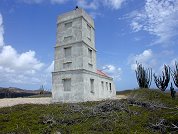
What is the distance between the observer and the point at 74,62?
72.0 ft

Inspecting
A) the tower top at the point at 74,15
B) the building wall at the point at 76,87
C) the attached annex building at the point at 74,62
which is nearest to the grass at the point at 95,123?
the building wall at the point at 76,87

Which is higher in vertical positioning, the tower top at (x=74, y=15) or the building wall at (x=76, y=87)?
the tower top at (x=74, y=15)

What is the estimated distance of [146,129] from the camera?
8.56 metres

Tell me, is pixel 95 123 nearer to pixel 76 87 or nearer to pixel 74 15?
pixel 76 87

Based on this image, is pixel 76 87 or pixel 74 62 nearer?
pixel 76 87

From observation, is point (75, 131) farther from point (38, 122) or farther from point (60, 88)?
point (60, 88)

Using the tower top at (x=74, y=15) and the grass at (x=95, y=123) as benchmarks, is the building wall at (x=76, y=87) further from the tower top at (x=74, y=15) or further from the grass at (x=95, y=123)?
the grass at (x=95, y=123)

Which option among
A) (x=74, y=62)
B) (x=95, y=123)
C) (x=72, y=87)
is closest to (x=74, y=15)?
(x=74, y=62)

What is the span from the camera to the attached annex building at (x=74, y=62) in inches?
830

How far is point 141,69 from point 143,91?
221 inches

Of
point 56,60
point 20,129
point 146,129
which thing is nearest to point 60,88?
point 56,60

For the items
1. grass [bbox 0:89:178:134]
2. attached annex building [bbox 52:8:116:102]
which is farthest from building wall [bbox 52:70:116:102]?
grass [bbox 0:89:178:134]

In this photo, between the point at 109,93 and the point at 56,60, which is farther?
the point at 109,93

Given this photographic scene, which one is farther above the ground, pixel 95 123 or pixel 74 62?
pixel 74 62
